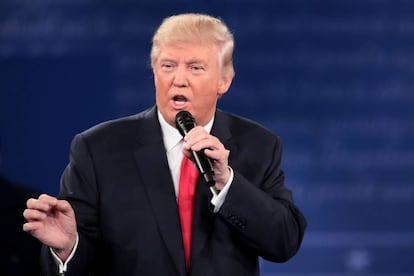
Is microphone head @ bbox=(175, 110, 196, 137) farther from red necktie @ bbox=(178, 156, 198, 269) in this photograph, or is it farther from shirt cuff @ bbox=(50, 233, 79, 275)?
shirt cuff @ bbox=(50, 233, 79, 275)

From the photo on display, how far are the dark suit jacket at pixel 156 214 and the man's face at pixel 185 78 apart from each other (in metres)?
0.11

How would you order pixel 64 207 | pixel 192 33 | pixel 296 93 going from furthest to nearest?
pixel 296 93 < pixel 192 33 < pixel 64 207

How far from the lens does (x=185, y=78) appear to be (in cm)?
215

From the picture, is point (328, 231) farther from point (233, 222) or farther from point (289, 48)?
point (233, 222)

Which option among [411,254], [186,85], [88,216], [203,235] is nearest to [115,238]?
[88,216]

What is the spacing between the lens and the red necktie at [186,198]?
212 cm

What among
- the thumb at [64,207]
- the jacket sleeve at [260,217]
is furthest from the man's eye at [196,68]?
the thumb at [64,207]

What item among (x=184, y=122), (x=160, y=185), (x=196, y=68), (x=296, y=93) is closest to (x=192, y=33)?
(x=196, y=68)

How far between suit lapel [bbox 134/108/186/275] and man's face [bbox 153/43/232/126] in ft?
0.23

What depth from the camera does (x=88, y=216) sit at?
212 centimetres

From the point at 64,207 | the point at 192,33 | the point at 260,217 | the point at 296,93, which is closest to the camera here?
the point at 64,207

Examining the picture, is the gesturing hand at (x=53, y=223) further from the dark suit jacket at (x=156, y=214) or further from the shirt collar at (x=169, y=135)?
the shirt collar at (x=169, y=135)

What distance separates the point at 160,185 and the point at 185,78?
0.28 meters

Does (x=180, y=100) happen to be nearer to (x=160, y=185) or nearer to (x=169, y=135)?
(x=169, y=135)
